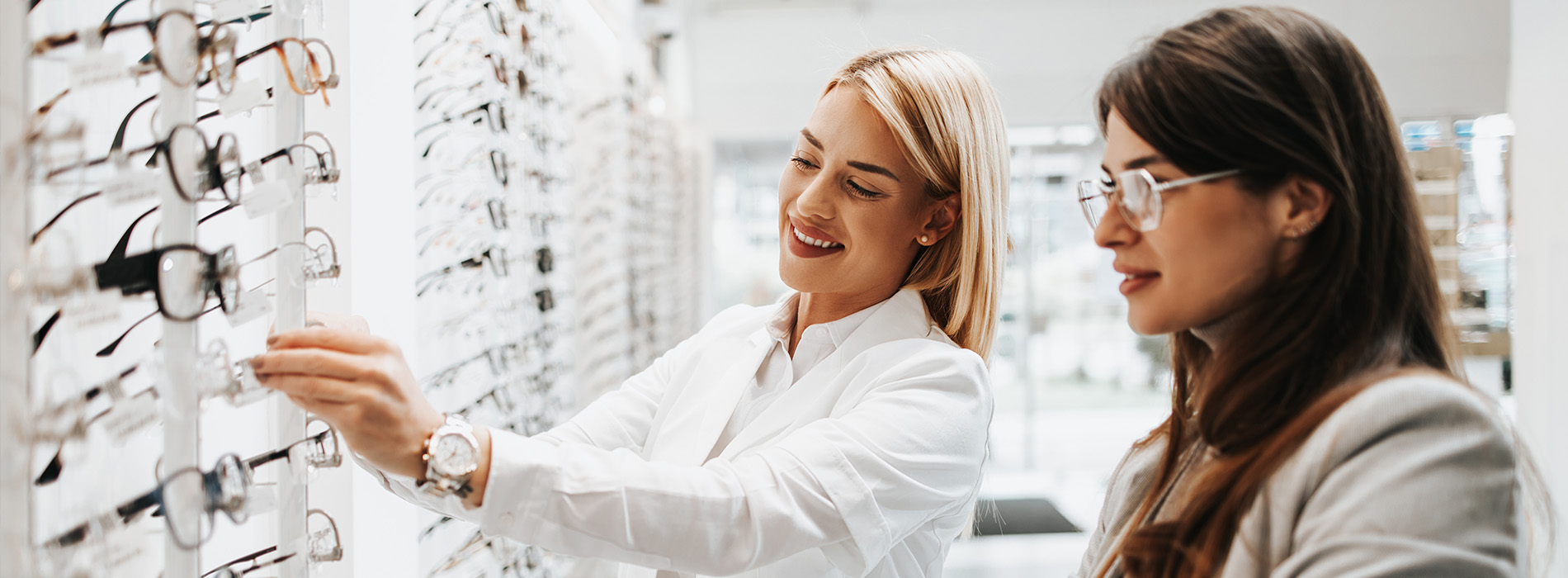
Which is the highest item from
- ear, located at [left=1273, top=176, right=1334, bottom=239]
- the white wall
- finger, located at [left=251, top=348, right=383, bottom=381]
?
the white wall

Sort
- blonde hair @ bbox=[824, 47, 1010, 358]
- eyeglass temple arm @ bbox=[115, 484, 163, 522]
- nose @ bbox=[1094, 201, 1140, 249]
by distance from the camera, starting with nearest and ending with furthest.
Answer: eyeglass temple arm @ bbox=[115, 484, 163, 522] → nose @ bbox=[1094, 201, 1140, 249] → blonde hair @ bbox=[824, 47, 1010, 358]

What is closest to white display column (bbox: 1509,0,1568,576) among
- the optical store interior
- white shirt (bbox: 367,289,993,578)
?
the optical store interior

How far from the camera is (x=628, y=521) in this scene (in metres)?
1.01

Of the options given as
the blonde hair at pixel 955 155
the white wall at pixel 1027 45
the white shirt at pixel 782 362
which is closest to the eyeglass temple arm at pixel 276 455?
the white shirt at pixel 782 362

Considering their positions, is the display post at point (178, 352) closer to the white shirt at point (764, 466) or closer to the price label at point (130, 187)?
the price label at point (130, 187)

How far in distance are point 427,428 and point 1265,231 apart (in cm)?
88

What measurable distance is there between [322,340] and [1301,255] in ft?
3.22

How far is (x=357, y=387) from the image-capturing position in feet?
2.85

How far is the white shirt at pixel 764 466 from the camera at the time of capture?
1.00 meters

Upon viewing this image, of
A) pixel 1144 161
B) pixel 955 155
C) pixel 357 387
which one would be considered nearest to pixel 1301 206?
pixel 1144 161

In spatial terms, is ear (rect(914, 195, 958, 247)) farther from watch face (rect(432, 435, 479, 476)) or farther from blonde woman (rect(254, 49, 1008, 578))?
watch face (rect(432, 435, 479, 476))

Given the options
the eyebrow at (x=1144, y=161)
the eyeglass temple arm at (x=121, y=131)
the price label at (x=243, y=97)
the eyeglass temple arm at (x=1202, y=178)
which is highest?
the price label at (x=243, y=97)

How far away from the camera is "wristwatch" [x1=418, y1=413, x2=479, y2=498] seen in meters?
0.92

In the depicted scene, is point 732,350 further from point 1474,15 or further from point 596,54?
point 1474,15
